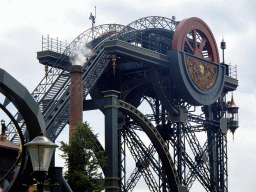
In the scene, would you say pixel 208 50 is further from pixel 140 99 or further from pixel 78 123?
pixel 78 123

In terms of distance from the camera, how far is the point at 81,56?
48875 mm

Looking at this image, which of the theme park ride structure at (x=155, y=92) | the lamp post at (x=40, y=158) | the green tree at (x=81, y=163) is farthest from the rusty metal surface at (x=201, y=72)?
the lamp post at (x=40, y=158)

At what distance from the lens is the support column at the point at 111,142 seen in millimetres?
44750

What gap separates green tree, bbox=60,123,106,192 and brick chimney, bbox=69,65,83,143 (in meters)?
3.40

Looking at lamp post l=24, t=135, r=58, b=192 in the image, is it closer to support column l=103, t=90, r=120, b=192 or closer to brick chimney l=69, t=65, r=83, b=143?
brick chimney l=69, t=65, r=83, b=143

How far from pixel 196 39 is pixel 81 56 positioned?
12.7 metres

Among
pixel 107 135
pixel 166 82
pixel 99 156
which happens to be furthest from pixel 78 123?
pixel 166 82

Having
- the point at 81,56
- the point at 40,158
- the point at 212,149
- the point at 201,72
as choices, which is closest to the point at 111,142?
the point at 81,56

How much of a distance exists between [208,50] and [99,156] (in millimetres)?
22562

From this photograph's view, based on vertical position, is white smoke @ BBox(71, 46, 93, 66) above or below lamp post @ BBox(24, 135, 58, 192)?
above

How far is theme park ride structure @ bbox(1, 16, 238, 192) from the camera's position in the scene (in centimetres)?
4675

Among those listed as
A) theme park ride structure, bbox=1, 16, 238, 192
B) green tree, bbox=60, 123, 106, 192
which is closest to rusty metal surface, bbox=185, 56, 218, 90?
theme park ride structure, bbox=1, 16, 238, 192

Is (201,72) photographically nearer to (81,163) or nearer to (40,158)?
(81,163)

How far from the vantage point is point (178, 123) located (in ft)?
179
